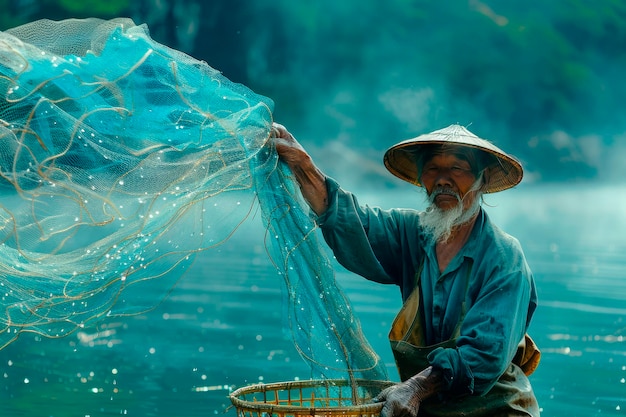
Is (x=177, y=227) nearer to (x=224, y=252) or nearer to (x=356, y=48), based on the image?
(x=224, y=252)

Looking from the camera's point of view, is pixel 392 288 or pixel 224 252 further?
pixel 224 252

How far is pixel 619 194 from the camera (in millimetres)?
40656

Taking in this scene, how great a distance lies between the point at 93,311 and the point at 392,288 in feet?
29.4

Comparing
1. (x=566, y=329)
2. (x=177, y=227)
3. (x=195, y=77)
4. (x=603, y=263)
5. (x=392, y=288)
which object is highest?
(x=603, y=263)

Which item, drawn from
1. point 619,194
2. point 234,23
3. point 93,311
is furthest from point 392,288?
point 619,194

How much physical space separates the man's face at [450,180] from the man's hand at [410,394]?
0.52m

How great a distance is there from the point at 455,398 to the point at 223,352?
421cm

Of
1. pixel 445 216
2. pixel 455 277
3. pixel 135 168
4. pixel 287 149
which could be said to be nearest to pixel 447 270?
pixel 455 277

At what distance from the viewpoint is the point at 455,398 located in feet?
8.61

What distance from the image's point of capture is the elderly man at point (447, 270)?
8.33ft

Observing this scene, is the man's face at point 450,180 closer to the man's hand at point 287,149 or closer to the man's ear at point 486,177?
the man's ear at point 486,177

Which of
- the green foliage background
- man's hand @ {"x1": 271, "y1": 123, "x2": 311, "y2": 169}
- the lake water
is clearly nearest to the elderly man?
man's hand @ {"x1": 271, "y1": 123, "x2": 311, "y2": 169}

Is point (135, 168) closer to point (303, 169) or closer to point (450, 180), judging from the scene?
point (303, 169)

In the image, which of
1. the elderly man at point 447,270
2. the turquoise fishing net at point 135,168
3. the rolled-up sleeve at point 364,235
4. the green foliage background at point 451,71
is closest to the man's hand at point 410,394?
the elderly man at point 447,270
